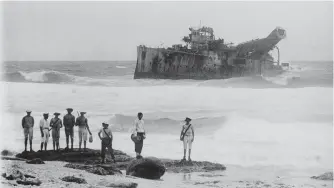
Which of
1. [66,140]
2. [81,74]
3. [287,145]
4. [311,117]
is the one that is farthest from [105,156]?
[311,117]

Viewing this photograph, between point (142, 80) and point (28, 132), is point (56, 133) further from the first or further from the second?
point (142, 80)

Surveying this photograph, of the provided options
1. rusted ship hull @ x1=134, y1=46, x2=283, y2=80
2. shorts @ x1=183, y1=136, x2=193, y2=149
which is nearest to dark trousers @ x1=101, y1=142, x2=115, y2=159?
shorts @ x1=183, y1=136, x2=193, y2=149

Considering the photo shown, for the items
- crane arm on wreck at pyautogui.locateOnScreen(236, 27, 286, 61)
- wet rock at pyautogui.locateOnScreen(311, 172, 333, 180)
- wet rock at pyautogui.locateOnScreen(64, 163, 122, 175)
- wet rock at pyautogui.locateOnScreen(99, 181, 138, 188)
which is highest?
crane arm on wreck at pyautogui.locateOnScreen(236, 27, 286, 61)

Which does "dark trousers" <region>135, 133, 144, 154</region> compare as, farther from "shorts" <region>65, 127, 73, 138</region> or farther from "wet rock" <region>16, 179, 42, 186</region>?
"wet rock" <region>16, 179, 42, 186</region>

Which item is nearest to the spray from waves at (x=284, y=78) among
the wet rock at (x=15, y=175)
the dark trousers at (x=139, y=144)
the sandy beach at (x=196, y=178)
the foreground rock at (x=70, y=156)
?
the sandy beach at (x=196, y=178)

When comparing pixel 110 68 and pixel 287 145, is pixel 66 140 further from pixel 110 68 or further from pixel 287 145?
pixel 287 145

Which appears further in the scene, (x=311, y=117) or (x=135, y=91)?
(x=135, y=91)

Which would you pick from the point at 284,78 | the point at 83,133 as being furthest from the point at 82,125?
the point at 284,78
